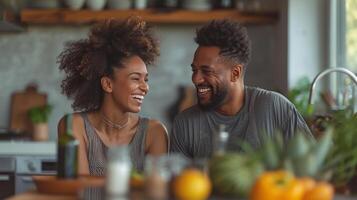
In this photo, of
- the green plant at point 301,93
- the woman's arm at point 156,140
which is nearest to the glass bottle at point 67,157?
the woman's arm at point 156,140

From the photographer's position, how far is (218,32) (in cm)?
369

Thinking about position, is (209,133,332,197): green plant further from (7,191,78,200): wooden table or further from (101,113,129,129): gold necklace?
(101,113,129,129): gold necklace

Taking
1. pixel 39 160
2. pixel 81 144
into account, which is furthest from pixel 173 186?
pixel 39 160

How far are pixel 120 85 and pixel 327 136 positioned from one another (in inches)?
60.1

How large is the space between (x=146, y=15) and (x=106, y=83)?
8.64 feet

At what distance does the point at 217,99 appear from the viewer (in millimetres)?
3650

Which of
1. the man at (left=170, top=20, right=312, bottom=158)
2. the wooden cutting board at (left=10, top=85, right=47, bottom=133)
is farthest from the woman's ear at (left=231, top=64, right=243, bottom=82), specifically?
the wooden cutting board at (left=10, top=85, right=47, bottom=133)

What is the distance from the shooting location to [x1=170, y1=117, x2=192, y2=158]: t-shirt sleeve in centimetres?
363

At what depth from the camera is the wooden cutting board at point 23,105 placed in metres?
6.41

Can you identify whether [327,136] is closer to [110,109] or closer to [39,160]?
[110,109]

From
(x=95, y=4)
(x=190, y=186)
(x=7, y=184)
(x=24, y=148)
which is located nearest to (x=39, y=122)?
(x=24, y=148)

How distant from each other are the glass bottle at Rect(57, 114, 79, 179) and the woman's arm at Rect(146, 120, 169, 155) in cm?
106

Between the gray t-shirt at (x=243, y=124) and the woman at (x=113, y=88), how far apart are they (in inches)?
4.6

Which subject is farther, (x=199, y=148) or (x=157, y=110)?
(x=157, y=110)
